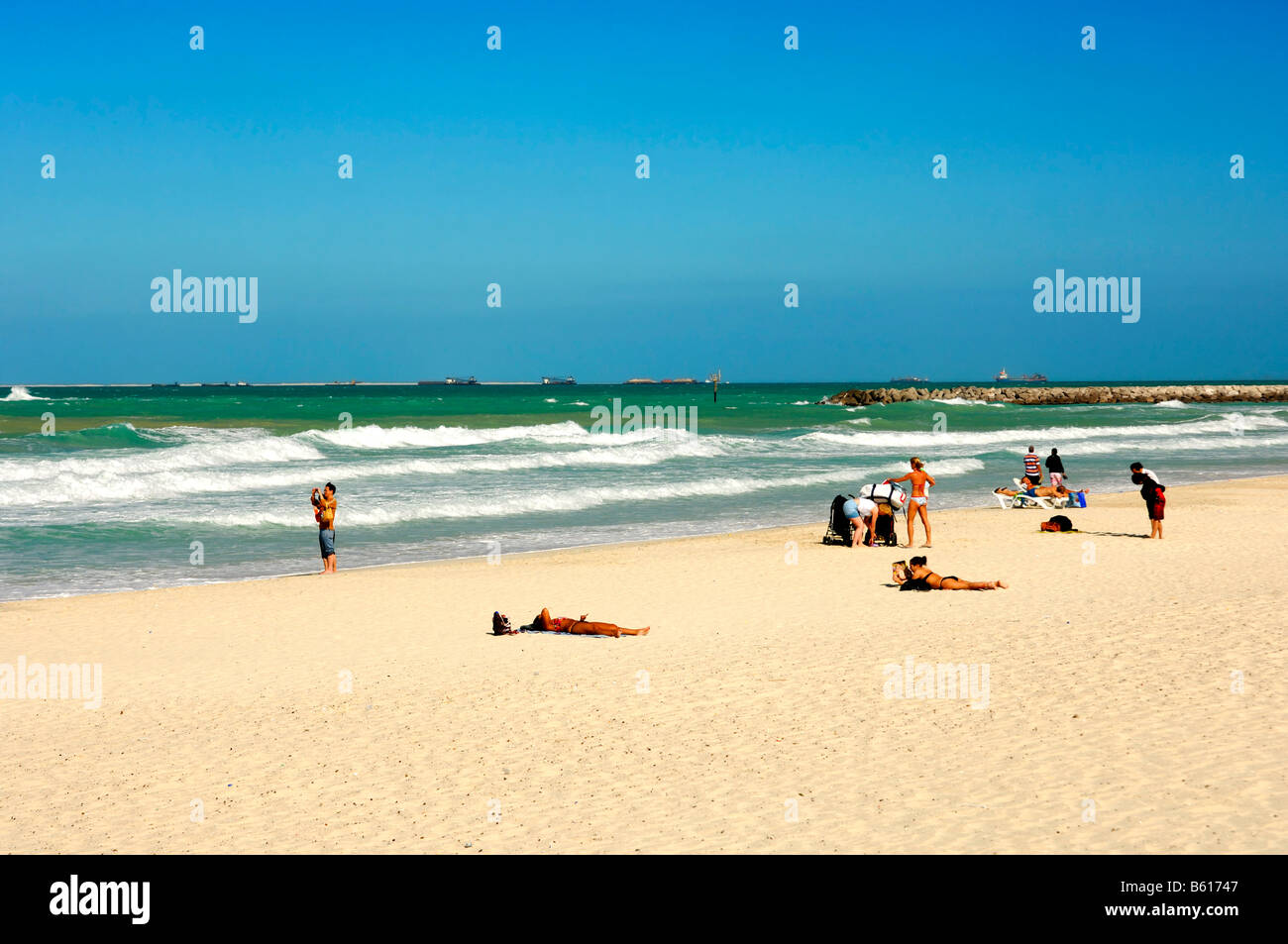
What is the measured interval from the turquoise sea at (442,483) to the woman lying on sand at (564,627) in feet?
21.0

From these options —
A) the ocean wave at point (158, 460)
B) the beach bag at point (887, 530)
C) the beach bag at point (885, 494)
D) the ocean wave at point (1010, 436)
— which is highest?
the ocean wave at point (1010, 436)

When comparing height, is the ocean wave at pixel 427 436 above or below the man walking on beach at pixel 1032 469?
above

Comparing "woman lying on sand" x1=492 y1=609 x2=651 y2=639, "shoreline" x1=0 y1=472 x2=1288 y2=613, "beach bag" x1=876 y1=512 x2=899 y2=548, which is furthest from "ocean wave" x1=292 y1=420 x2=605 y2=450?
"woman lying on sand" x1=492 y1=609 x2=651 y2=639

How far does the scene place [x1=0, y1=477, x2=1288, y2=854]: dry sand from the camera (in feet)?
20.0

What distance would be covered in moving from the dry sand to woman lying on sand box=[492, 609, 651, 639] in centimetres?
15

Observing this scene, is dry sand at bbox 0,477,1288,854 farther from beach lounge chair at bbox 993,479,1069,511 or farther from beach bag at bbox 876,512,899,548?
beach lounge chair at bbox 993,479,1069,511

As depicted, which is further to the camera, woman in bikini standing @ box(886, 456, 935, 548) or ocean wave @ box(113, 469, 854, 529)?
ocean wave @ box(113, 469, 854, 529)

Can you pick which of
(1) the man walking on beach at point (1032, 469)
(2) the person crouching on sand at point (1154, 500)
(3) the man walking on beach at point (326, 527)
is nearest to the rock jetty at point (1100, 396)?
(1) the man walking on beach at point (1032, 469)

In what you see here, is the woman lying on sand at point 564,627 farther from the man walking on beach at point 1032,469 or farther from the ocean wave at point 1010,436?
the ocean wave at point 1010,436

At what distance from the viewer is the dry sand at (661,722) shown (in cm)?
611

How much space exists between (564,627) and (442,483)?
19.8 m

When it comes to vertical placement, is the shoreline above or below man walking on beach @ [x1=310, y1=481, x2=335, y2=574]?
below

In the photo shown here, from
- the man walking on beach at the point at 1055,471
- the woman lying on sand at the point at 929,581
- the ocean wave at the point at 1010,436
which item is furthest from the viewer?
the ocean wave at the point at 1010,436

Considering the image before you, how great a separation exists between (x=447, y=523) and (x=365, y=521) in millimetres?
1811
